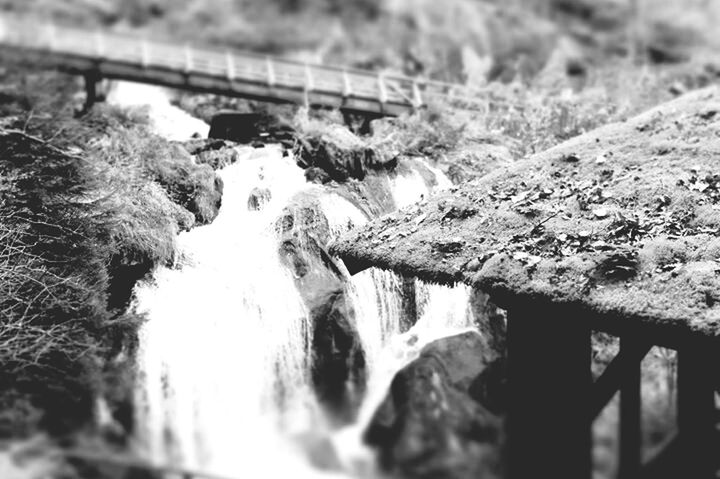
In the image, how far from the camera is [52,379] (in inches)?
251

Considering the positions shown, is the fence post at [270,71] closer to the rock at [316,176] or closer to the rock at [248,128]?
the rock at [248,128]

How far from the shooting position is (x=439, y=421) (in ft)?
21.2

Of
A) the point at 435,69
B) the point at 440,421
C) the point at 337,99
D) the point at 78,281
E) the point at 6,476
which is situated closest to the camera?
the point at 6,476

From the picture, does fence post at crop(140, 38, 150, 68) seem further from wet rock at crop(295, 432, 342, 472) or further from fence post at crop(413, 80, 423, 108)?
wet rock at crop(295, 432, 342, 472)

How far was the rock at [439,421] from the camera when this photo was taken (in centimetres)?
612

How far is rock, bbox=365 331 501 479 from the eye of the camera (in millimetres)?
6121

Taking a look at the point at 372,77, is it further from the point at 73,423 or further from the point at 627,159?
the point at 73,423

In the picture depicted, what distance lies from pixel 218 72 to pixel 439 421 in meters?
7.64

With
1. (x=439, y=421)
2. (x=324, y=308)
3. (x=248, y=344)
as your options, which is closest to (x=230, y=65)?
(x=324, y=308)

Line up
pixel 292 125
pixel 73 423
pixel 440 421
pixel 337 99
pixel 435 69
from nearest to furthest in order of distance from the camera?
A: pixel 73 423 → pixel 440 421 → pixel 292 125 → pixel 337 99 → pixel 435 69

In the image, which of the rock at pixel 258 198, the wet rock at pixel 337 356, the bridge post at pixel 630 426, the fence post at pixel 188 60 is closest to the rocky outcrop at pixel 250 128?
the rock at pixel 258 198

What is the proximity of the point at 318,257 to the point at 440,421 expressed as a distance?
2034 millimetres

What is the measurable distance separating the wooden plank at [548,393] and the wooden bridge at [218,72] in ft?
20.3

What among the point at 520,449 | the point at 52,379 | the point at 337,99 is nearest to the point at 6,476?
the point at 52,379
